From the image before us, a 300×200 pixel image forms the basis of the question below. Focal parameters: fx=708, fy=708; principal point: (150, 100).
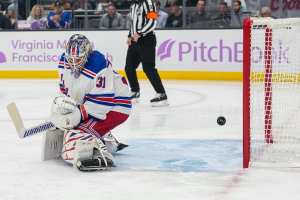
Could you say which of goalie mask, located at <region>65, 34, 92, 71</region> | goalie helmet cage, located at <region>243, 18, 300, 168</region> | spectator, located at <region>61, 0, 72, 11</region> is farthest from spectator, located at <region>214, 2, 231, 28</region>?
goalie mask, located at <region>65, 34, 92, 71</region>

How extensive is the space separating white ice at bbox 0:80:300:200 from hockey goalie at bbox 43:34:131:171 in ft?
0.34

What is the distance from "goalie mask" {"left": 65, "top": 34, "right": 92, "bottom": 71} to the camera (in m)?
3.88

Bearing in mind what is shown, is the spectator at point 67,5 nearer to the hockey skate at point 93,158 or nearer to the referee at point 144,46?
the referee at point 144,46

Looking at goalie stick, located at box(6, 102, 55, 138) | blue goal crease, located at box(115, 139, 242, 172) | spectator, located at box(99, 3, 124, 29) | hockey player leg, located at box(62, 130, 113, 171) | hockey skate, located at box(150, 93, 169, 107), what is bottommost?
hockey skate, located at box(150, 93, 169, 107)

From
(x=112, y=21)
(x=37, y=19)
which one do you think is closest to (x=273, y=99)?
(x=112, y=21)

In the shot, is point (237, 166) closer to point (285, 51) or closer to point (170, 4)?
point (285, 51)

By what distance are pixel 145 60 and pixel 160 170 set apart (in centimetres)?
334

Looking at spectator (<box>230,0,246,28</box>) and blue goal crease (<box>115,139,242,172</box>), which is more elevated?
spectator (<box>230,0,246,28</box>)

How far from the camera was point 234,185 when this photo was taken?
352 centimetres

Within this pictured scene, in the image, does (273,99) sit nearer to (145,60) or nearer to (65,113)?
(65,113)

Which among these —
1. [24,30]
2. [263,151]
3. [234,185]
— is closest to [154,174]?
[234,185]

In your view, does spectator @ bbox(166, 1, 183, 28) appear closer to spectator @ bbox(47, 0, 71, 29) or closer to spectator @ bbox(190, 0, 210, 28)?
spectator @ bbox(190, 0, 210, 28)

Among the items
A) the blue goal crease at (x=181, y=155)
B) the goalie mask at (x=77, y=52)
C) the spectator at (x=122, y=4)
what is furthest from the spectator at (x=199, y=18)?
the goalie mask at (x=77, y=52)

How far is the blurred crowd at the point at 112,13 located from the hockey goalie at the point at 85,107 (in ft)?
19.7
